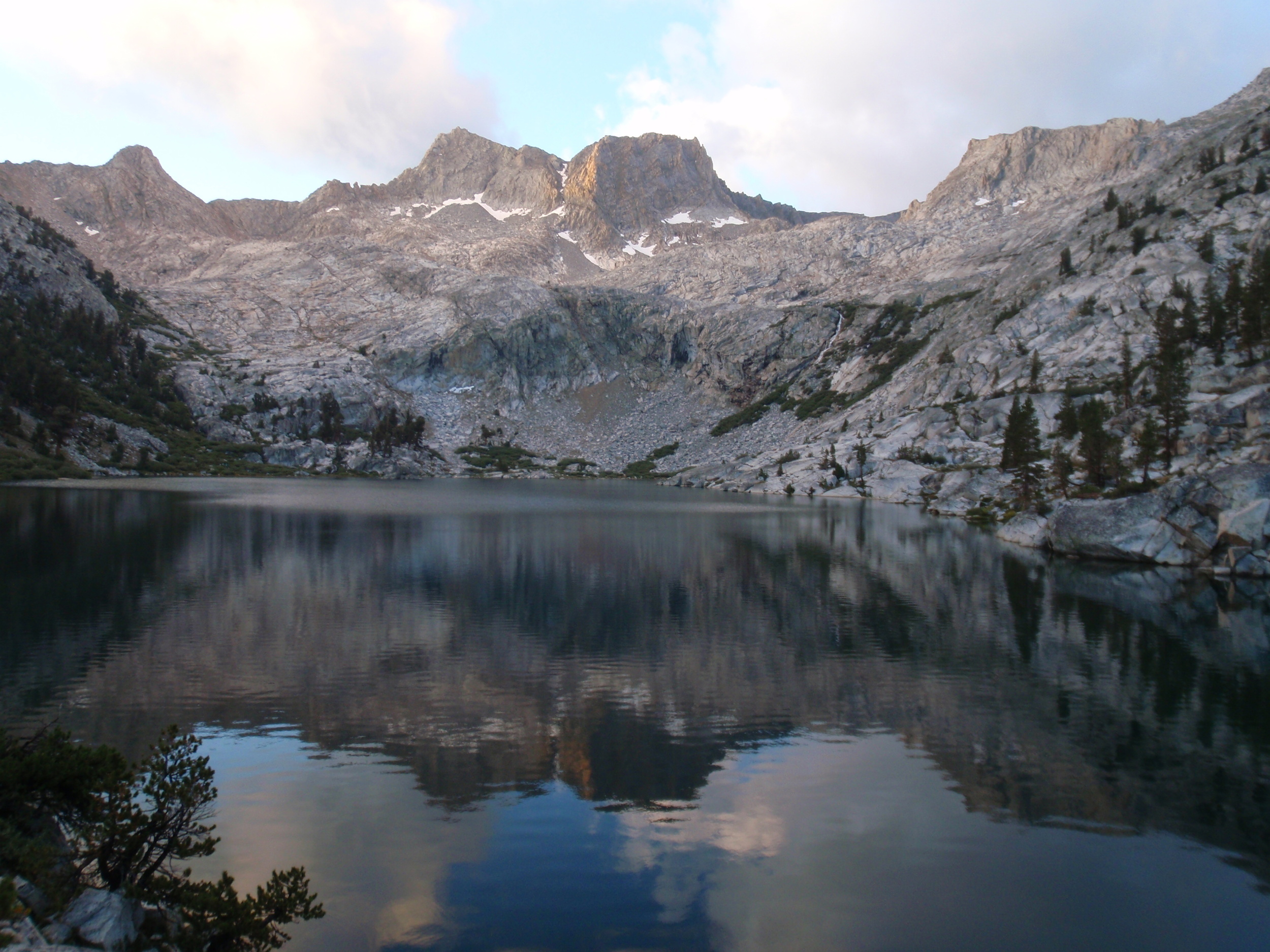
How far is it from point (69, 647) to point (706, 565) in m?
30.9

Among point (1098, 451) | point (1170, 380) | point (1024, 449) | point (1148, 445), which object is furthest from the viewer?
point (1024, 449)

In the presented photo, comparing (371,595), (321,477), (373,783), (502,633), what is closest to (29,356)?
(321,477)

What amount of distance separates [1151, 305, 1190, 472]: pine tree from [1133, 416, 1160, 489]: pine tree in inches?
40.4

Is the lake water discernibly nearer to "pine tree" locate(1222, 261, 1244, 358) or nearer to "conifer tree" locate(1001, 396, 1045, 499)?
"conifer tree" locate(1001, 396, 1045, 499)

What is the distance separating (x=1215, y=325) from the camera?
80.9 meters

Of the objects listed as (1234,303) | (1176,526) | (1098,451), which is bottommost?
(1176,526)

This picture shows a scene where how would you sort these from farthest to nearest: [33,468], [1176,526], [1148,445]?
[33,468] → [1148,445] → [1176,526]

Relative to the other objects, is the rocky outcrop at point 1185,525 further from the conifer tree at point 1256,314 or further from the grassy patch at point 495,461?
the grassy patch at point 495,461

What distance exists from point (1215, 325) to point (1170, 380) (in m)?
23.9

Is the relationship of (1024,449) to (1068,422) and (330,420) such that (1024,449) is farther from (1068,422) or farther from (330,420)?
(330,420)

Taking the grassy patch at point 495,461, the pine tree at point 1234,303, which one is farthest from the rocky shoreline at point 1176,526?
the grassy patch at point 495,461

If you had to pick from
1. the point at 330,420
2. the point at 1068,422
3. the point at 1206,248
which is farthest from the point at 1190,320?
the point at 330,420

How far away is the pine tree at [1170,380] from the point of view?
62.8 metres

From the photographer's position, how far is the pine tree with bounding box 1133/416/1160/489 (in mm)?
59625
